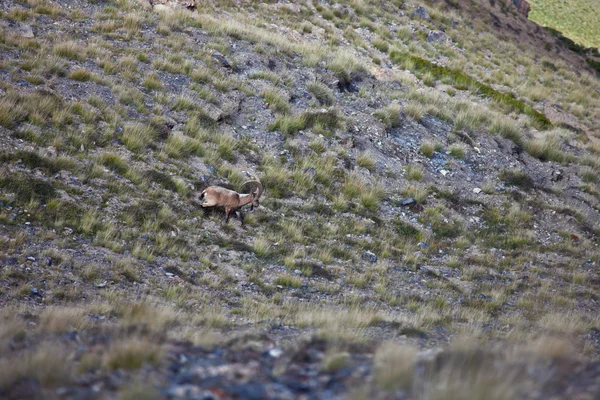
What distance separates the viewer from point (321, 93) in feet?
49.4

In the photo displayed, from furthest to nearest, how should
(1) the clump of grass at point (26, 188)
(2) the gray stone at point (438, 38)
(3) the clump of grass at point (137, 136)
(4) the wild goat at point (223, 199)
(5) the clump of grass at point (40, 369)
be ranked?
(2) the gray stone at point (438, 38), (3) the clump of grass at point (137, 136), (4) the wild goat at point (223, 199), (1) the clump of grass at point (26, 188), (5) the clump of grass at point (40, 369)

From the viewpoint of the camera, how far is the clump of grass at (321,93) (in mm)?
14914

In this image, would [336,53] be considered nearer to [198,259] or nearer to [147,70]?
[147,70]

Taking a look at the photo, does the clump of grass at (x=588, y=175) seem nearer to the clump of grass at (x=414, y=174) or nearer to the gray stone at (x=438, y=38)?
the clump of grass at (x=414, y=174)

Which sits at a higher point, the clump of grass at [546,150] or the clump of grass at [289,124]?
the clump of grass at [546,150]

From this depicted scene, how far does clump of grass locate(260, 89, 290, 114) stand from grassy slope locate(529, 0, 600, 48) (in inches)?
1374

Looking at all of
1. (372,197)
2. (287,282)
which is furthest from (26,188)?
(372,197)

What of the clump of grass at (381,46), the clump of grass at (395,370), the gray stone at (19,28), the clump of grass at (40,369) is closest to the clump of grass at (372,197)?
the clump of grass at (395,370)

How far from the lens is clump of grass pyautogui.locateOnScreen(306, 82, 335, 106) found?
48.9 ft

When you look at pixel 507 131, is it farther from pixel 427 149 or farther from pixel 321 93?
pixel 321 93

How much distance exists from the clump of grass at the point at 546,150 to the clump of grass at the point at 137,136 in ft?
39.9

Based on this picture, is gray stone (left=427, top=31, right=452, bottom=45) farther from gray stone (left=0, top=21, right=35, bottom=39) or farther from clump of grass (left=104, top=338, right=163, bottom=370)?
clump of grass (left=104, top=338, right=163, bottom=370)

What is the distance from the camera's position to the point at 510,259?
11008 millimetres

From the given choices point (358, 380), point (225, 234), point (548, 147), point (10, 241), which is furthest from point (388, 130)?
point (358, 380)
